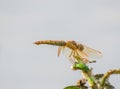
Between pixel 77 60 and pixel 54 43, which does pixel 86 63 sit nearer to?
pixel 77 60

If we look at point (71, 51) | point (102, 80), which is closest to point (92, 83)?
point (102, 80)

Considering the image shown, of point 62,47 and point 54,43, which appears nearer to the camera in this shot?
point 54,43

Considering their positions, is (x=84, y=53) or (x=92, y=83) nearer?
(x=92, y=83)

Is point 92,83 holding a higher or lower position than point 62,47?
lower

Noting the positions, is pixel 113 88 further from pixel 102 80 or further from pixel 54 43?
pixel 54 43

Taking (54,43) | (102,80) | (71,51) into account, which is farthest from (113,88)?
(54,43)

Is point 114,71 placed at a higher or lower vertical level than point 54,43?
lower

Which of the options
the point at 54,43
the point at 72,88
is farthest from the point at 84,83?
the point at 54,43

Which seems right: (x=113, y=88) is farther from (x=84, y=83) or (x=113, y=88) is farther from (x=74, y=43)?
(x=74, y=43)
